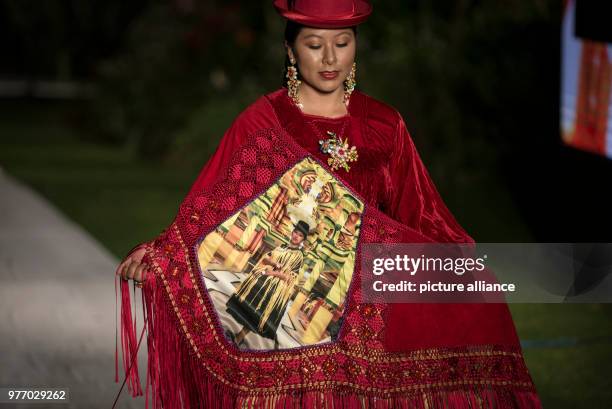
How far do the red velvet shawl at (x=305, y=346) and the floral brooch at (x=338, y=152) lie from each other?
3 centimetres

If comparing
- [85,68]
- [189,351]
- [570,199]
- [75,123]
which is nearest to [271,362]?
[189,351]

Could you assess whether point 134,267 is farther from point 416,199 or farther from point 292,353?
point 416,199

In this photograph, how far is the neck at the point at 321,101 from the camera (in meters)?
4.25

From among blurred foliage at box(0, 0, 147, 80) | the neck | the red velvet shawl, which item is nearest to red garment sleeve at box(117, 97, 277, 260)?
the red velvet shawl

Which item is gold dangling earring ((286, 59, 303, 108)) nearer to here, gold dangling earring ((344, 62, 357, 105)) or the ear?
the ear

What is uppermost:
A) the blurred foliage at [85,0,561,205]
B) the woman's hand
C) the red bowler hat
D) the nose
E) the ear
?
the red bowler hat

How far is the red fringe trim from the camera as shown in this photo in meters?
4.03

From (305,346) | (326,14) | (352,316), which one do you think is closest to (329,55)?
(326,14)

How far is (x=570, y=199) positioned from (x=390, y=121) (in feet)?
20.8

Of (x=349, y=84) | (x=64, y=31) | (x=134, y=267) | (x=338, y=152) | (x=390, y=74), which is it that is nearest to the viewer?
(x=134, y=267)

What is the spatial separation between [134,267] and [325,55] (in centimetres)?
101

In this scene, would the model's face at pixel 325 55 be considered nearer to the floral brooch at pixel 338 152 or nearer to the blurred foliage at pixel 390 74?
the floral brooch at pixel 338 152

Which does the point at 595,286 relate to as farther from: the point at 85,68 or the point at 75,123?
the point at 85,68

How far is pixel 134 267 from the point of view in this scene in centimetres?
405
